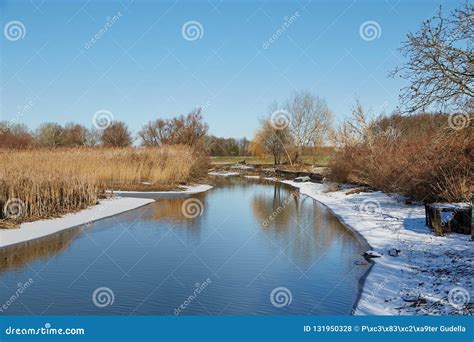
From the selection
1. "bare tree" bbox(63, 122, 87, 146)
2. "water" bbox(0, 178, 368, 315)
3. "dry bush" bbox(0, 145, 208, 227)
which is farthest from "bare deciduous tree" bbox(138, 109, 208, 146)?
"water" bbox(0, 178, 368, 315)

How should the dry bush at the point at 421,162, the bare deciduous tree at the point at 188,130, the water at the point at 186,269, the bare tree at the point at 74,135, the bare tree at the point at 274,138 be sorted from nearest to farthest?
the water at the point at 186,269 < the dry bush at the point at 421,162 < the bare deciduous tree at the point at 188,130 < the bare tree at the point at 274,138 < the bare tree at the point at 74,135

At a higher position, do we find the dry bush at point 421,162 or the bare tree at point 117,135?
the bare tree at point 117,135

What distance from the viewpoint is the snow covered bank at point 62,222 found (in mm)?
9289

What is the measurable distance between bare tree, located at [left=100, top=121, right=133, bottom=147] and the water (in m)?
41.4

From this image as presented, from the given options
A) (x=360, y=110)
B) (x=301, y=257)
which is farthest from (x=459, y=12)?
(x=360, y=110)

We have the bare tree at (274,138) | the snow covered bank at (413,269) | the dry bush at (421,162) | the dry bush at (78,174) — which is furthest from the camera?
the bare tree at (274,138)

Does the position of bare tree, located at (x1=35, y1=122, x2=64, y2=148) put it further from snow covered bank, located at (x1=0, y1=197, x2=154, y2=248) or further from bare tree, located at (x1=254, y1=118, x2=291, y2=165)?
snow covered bank, located at (x1=0, y1=197, x2=154, y2=248)

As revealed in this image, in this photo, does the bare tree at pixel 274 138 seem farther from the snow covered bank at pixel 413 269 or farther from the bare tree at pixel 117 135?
the snow covered bank at pixel 413 269

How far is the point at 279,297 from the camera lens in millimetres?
5992

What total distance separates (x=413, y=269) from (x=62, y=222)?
829cm

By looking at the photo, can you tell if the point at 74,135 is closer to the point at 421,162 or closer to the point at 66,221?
the point at 66,221

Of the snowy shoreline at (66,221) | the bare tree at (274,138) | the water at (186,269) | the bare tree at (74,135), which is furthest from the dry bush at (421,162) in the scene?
the bare tree at (74,135)

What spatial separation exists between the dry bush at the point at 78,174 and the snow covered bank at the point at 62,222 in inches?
13.5

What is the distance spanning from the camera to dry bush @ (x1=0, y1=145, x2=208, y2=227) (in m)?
11.0
